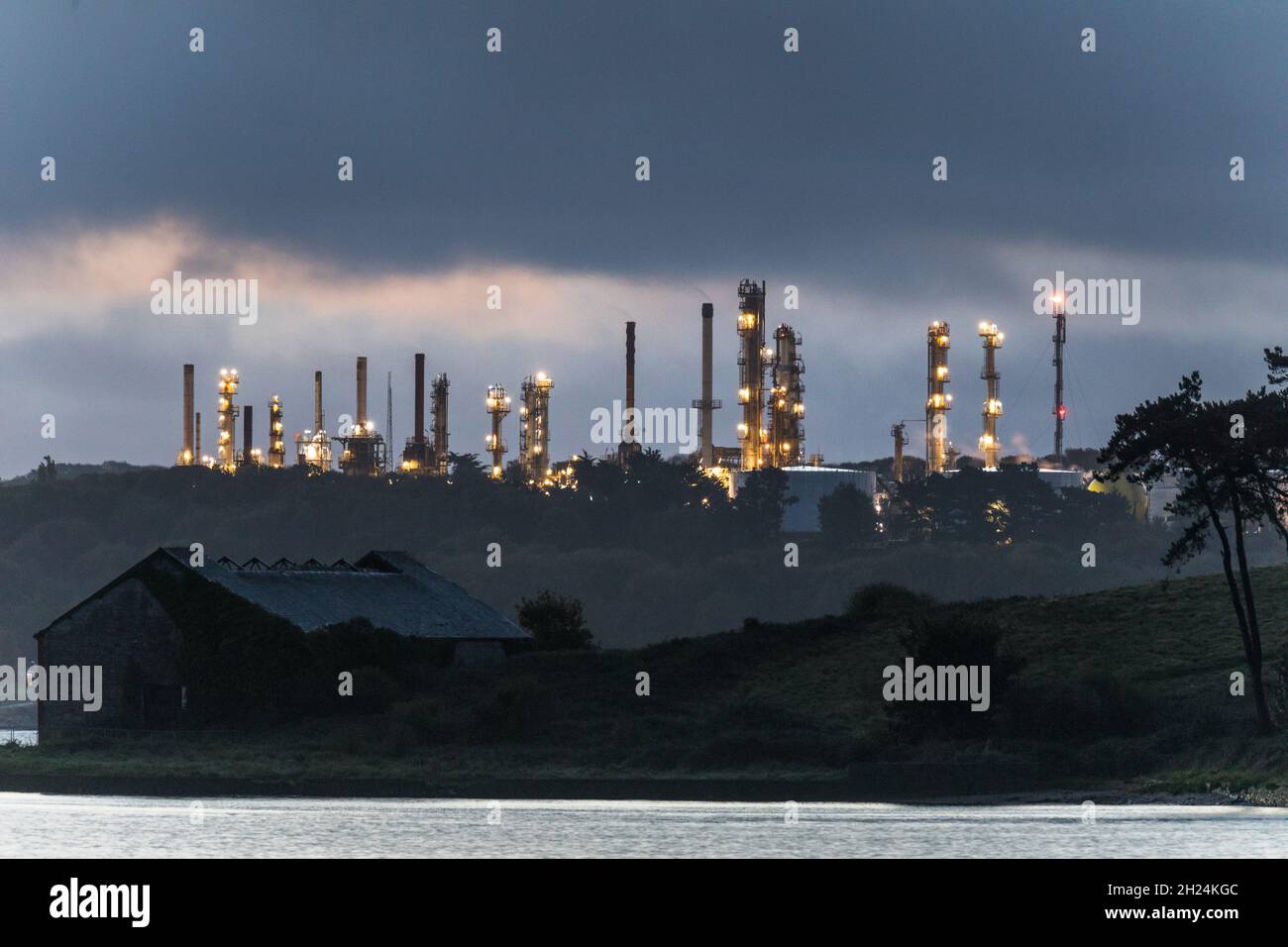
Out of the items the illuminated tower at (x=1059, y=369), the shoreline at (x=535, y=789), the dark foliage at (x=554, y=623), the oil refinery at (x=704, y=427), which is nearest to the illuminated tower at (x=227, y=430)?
the oil refinery at (x=704, y=427)

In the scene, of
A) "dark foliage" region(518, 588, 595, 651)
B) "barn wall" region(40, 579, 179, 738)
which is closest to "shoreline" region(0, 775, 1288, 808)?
"barn wall" region(40, 579, 179, 738)

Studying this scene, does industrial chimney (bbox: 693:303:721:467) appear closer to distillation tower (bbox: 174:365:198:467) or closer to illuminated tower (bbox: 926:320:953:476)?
illuminated tower (bbox: 926:320:953:476)

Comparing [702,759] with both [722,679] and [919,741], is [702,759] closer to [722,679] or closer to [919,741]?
[919,741]

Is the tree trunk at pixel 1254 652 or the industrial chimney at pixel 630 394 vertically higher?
the industrial chimney at pixel 630 394

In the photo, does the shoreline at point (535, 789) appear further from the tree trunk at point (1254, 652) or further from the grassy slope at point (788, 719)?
the tree trunk at point (1254, 652)
